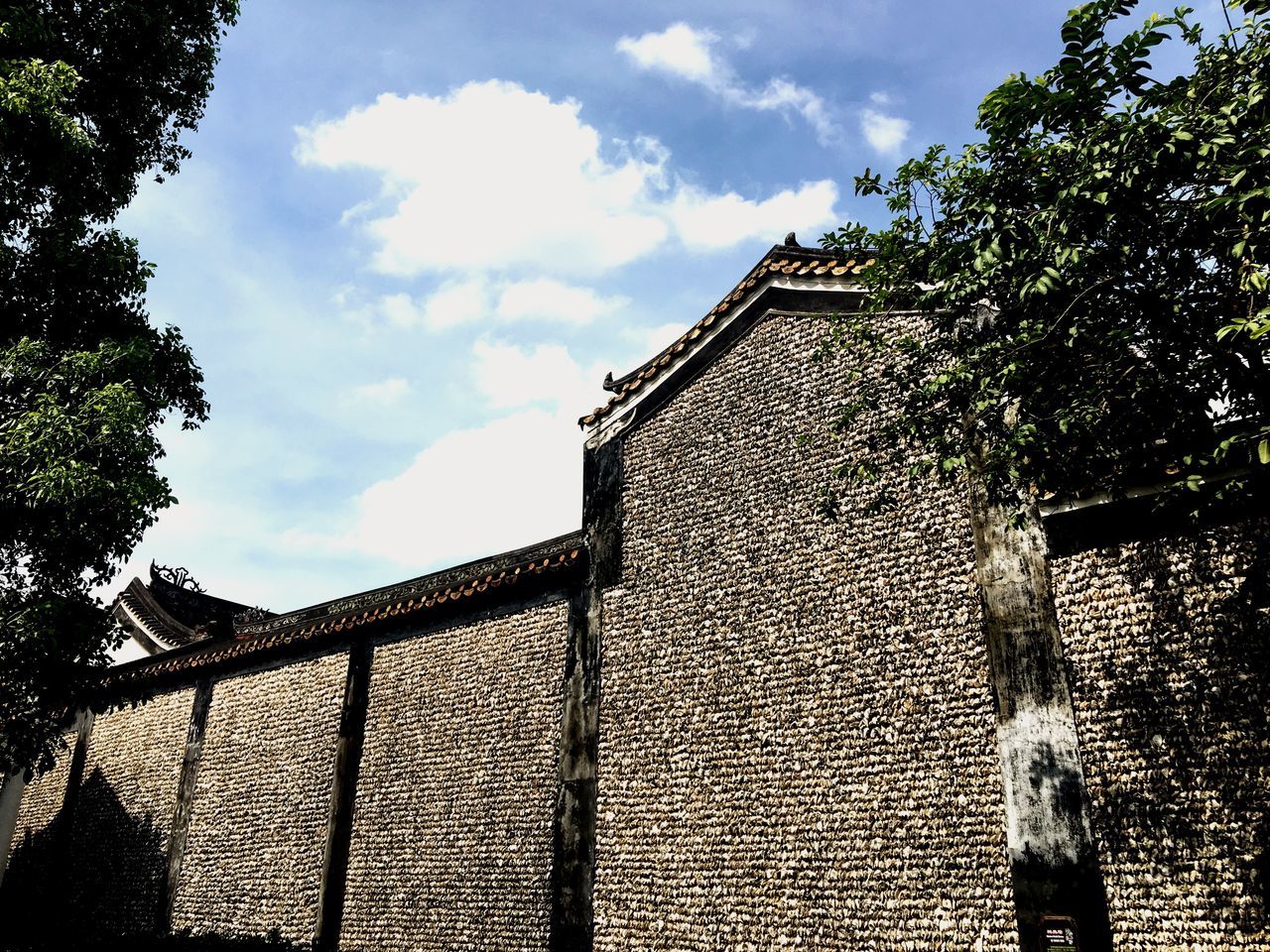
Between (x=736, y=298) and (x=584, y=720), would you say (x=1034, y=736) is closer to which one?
(x=584, y=720)

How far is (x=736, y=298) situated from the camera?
11.5 meters

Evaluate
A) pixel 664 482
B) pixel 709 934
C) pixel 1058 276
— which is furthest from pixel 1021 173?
pixel 709 934

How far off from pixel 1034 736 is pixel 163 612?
1941 cm

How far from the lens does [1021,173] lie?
6.26m

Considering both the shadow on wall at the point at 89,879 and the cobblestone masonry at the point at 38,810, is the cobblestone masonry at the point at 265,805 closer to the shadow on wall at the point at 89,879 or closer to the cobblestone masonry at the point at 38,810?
the shadow on wall at the point at 89,879

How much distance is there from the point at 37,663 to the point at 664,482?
7534mm

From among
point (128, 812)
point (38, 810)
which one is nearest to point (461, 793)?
point (128, 812)

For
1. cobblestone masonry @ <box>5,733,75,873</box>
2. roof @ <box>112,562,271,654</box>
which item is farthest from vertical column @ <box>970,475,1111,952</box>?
cobblestone masonry @ <box>5,733,75,873</box>

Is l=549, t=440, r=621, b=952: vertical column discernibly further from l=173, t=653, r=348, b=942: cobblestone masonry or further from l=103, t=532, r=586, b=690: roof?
l=173, t=653, r=348, b=942: cobblestone masonry

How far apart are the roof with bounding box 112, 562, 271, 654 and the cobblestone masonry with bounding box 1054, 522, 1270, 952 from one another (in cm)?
1689

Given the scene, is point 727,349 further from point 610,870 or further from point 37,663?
point 37,663

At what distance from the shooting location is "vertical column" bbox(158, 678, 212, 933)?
14.7 metres

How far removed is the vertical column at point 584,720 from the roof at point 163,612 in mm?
10700

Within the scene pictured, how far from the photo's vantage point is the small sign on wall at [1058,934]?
22.4 ft
